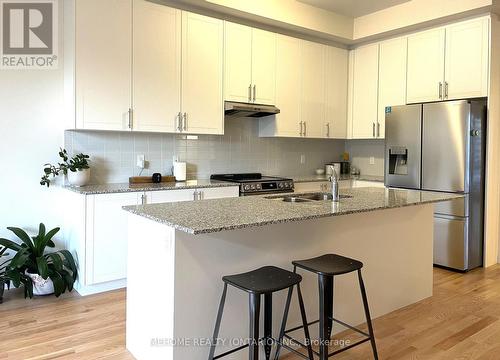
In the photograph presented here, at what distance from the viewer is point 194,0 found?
397 centimetres

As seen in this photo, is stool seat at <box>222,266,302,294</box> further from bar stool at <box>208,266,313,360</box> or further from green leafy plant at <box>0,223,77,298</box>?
green leafy plant at <box>0,223,77,298</box>

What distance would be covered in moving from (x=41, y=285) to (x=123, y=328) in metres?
0.97

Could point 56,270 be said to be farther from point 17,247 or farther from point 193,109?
point 193,109

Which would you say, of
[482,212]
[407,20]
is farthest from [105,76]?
[482,212]

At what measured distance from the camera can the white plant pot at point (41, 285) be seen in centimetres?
324

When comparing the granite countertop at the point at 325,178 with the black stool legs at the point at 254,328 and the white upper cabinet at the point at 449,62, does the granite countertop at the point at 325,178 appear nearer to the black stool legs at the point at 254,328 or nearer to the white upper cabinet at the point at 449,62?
the white upper cabinet at the point at 449,62

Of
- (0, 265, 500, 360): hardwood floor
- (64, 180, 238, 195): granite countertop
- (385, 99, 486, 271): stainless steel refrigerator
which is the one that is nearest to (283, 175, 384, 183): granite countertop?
(385, 99, 486, 271): stainless steel refrigerator

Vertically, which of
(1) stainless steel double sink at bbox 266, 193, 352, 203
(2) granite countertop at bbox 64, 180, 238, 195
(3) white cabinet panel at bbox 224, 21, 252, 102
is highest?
(3) white cabinet panel at bbox 224, 21, 252, 102

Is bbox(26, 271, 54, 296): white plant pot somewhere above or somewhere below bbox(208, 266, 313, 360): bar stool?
below

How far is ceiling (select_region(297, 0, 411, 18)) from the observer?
462 cm

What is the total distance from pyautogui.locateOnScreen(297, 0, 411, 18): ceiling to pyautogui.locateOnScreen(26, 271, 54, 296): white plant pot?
3872mm

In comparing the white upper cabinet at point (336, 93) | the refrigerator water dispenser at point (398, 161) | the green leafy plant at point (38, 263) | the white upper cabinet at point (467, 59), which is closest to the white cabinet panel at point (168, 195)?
the green leafy plant at point (38, 263)

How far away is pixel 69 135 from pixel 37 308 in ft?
4.99

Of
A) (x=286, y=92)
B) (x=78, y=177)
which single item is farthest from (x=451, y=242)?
(x=78, y=177)
